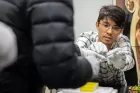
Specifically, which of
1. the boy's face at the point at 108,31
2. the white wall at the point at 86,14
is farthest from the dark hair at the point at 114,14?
the white wall at the point at 86,14

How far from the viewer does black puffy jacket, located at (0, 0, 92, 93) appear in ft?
1.88

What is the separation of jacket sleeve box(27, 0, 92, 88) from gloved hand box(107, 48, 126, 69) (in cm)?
76

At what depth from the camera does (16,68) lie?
610 millimetres

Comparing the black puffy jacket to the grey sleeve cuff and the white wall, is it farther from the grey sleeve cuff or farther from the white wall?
the white wall

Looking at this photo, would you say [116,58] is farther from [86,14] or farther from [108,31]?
[86,14]

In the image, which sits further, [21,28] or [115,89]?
[115,89]

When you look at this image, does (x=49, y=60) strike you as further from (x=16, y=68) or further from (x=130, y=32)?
(x=130, y=32)

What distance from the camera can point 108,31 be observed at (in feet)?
5.04

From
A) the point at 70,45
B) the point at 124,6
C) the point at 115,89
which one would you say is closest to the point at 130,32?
the point at 124,6

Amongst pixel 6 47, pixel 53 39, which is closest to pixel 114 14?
pixel 53 39

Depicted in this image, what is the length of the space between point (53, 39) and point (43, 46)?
3cm

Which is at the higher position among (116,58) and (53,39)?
(53,39)

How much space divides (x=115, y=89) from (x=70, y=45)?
918 millimetres

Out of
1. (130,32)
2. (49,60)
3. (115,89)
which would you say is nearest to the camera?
(49,60)
